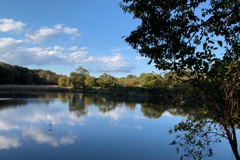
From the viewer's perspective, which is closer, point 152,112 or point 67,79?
point 152,112

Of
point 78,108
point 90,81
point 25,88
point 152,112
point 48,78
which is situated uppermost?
point 48,78

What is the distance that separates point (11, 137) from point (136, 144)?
632 centimetres

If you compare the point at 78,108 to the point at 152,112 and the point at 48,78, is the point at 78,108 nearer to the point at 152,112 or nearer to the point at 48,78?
the point at 152,112

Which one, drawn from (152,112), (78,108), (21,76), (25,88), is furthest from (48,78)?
(152,112)

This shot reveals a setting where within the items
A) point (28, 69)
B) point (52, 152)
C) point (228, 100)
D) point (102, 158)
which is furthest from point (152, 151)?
point (28, 69)

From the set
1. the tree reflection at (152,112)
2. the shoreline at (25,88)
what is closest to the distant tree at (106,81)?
the shoreline at (25,88)

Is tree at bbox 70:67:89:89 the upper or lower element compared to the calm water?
upper

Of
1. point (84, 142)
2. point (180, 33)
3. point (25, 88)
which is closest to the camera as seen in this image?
point (180, 33)

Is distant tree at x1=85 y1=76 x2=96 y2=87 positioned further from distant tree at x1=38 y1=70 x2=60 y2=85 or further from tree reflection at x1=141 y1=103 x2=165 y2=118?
tree reflection at x1=141 y1=103 x2=165 y2=118

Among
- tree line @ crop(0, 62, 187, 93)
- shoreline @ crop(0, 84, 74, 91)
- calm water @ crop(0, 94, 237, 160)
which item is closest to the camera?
calm water @ crop(0, 94, 237, 160)

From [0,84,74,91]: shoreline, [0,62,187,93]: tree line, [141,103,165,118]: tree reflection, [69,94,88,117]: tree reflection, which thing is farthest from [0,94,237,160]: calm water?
[0,62,187,93]: tree line

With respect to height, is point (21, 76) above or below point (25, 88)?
above

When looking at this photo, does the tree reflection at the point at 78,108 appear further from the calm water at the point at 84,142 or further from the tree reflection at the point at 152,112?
the tree reflection at the point at 152,112

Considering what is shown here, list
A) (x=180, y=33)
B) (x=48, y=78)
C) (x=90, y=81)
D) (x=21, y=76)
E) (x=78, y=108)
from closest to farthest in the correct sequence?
(x=180, y=33)
(x=78, y=108)
(x=90, y=81)
(x=21, y=76)
(x=48, y=78)
